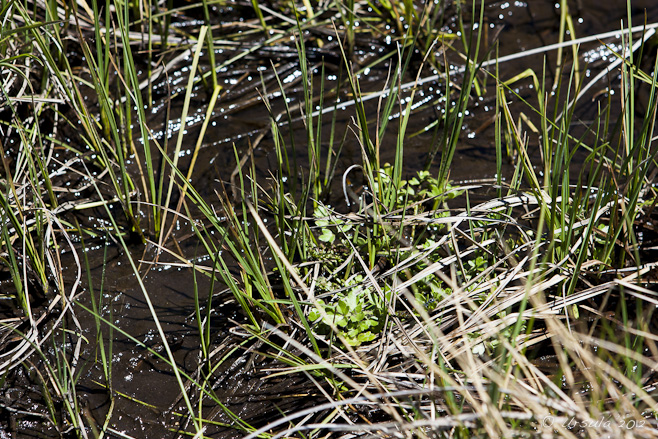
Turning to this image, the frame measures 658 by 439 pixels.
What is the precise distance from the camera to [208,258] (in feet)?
6.49

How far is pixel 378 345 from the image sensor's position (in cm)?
168

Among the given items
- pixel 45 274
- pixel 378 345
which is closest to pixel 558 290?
pixel 378 345

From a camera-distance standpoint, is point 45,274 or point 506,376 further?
point 45,274

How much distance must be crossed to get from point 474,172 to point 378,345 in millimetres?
→ 923

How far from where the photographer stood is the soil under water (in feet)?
5.35

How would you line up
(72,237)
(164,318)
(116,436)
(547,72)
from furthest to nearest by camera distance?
1. (547,72)
2. (72,237)
3. (164,318)
4. (116,436)

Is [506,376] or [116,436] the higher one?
[506,376]

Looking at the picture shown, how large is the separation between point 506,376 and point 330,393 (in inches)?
25.0

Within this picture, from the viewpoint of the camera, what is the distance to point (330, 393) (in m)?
1.63


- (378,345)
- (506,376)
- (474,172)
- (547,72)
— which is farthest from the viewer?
(547,72)

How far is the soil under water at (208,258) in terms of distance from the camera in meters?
1.63

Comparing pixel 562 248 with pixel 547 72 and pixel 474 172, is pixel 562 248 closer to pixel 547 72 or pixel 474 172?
pixel 474 172

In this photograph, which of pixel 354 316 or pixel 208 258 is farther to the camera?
pixel 208 258

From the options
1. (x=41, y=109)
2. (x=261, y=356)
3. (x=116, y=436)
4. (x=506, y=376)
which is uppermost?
(x=41, y=109)
